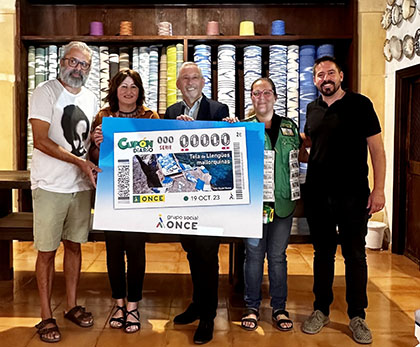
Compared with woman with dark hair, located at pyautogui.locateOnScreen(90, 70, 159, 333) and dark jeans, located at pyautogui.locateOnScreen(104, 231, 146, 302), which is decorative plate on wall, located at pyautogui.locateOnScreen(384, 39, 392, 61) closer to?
woman with dark hair, located at pyautogui.locateOnScreen(90, 70, 159, 333)

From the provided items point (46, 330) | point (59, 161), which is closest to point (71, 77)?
point (59, 161)

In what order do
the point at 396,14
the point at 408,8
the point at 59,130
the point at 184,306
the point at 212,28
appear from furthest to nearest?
the point at 212,28, the point at 396,14, the point at 408,8, the point at 184,306, the point at 59,130

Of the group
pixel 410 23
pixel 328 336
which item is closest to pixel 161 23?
pixel 410 23

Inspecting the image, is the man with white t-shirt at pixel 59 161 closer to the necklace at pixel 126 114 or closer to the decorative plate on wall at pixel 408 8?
the necklace at pixel 126 114

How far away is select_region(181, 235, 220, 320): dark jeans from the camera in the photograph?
2565 millimetres

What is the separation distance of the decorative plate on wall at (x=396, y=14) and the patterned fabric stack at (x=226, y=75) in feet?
4.70

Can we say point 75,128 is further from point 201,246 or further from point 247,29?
point 247,29

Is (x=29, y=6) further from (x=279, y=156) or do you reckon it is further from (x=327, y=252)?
(x=327, y=252)

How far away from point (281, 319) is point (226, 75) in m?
2.64

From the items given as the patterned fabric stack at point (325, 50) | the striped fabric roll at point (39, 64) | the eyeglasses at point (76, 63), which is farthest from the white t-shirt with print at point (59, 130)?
the patterned fabric stack at point (325, 50)

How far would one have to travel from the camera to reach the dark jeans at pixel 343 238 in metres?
2.56

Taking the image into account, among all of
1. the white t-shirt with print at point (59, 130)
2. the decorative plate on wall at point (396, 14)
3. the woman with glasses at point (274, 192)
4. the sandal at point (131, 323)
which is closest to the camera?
the white t-shirt with print at point (59, 130)

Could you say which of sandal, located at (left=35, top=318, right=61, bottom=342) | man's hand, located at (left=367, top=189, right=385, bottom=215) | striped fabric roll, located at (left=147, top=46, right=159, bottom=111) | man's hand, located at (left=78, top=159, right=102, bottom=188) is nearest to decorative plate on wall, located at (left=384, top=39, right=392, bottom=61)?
striped fabric roll, located at (left=147, top=46, right=159, bottom=111)

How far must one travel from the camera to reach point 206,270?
2580mm
